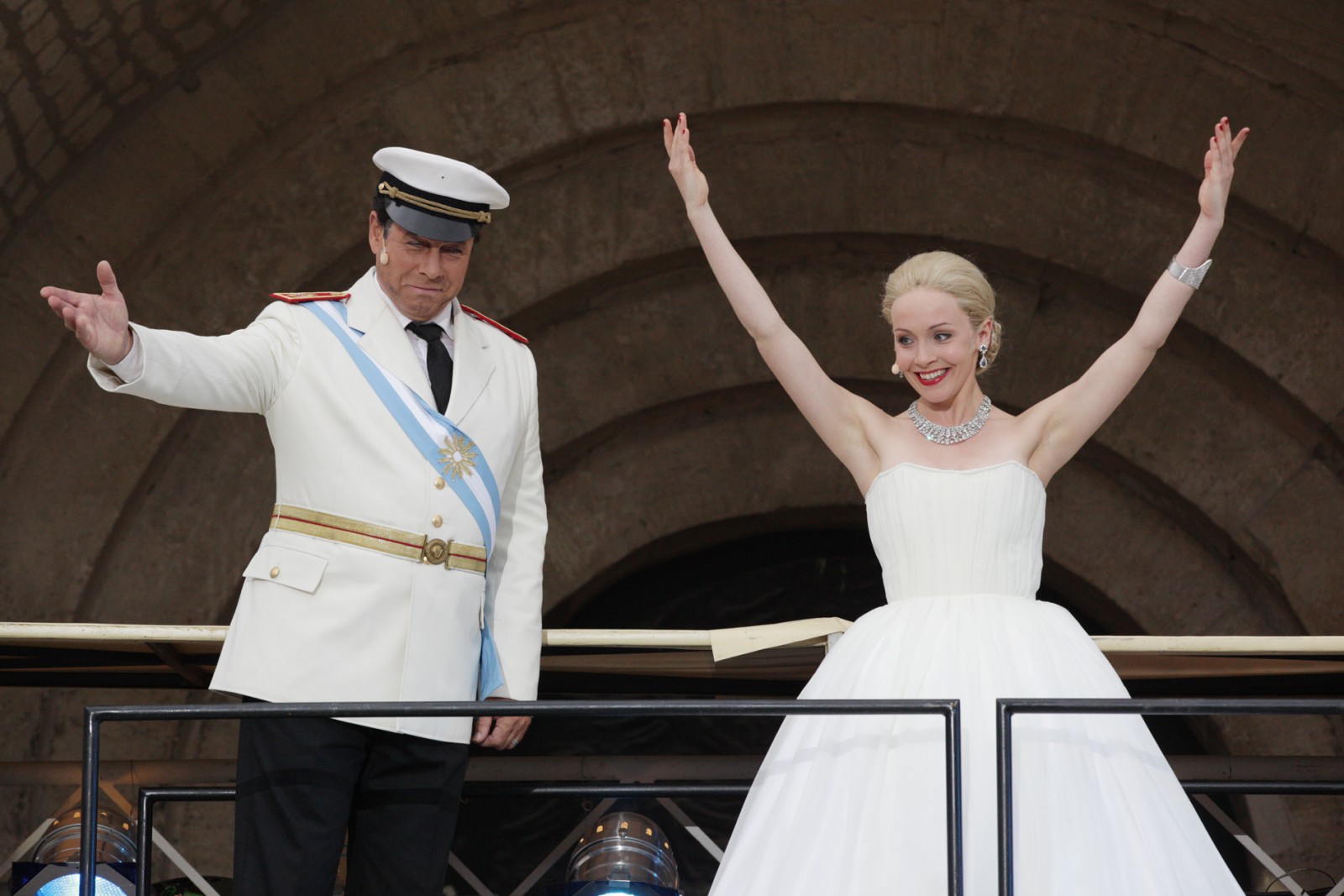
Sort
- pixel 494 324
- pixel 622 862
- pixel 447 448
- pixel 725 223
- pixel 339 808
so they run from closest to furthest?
pixel 339 808 → pixel 447 448 → pixel 494 324 → pixel 622 862 → pixel 725 223

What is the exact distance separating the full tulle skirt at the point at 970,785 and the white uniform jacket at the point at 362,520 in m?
0.66

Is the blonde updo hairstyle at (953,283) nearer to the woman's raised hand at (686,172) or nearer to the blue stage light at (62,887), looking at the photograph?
the woman's raised hand at (686,172)

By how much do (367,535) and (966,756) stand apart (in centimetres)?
126

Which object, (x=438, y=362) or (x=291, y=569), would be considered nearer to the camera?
(x=291, y=569)

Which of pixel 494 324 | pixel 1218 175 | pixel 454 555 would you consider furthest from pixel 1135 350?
pixel 454 555

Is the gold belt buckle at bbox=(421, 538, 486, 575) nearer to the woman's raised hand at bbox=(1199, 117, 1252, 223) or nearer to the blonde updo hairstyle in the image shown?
the blonde updo hairstyle

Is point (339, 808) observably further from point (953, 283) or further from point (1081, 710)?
point (953, 283)

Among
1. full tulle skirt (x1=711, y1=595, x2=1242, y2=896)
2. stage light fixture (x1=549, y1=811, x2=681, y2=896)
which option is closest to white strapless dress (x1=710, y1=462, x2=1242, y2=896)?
full tulle skirt (x1=711, y1=595, x2=1242, y2=896)

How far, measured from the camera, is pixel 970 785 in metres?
3.06

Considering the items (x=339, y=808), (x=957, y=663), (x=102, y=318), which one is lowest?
(x=339, y=808)

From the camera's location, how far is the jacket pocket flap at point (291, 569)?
10.8ft

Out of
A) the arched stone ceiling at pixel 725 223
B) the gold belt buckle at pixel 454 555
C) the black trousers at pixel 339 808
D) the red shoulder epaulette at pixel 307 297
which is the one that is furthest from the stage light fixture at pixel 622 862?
the arched stone ceiling at pixel 725 223

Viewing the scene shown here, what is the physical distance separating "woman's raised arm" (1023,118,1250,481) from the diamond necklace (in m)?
0.10

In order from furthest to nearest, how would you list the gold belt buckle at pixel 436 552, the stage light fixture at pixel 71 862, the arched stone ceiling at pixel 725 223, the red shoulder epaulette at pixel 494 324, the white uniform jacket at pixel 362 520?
the arched stone ceiling at pixel 725 223 < the stage light fixture at pixel 71 862 < the red shoulder epaulette at pixel 494 324 < the gold belt buckle at pixel 436 552 < the white uniform jacket at pixel 362 520
